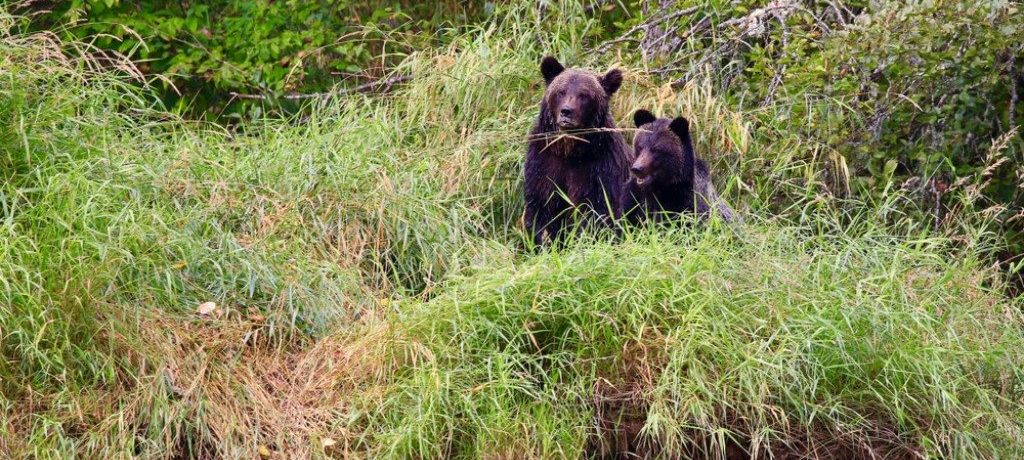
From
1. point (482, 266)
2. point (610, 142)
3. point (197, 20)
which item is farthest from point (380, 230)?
point (197, 20)

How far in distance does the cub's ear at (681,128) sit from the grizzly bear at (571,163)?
292mm

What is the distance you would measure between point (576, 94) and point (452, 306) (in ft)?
5.82

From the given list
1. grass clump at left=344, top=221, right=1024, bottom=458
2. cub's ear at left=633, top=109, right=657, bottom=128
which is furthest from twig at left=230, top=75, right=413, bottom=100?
grass clump at left=344, top=221, right=1024, bottom=458

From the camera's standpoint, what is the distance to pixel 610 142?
6766 mm

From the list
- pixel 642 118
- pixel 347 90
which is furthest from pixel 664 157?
pixel 347 90

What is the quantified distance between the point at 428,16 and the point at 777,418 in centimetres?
512

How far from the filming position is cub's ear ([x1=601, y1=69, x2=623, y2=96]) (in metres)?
6.91

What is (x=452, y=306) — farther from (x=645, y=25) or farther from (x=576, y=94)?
(x=645, y=25)

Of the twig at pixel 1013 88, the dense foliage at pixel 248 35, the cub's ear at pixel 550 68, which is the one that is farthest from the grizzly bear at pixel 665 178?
the dense foliage at pixel 248 35

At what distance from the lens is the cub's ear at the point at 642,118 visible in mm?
6547

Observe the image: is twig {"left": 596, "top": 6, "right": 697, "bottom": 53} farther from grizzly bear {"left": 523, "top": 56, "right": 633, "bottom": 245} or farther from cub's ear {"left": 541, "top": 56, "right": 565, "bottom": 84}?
grizzly bear {"left": 523, "top": 56, "right": 633, "bottom": 245}

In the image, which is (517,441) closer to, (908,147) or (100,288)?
(100,288)

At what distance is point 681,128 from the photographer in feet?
21.0

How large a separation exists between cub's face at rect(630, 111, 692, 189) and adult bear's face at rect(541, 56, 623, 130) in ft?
1.20
